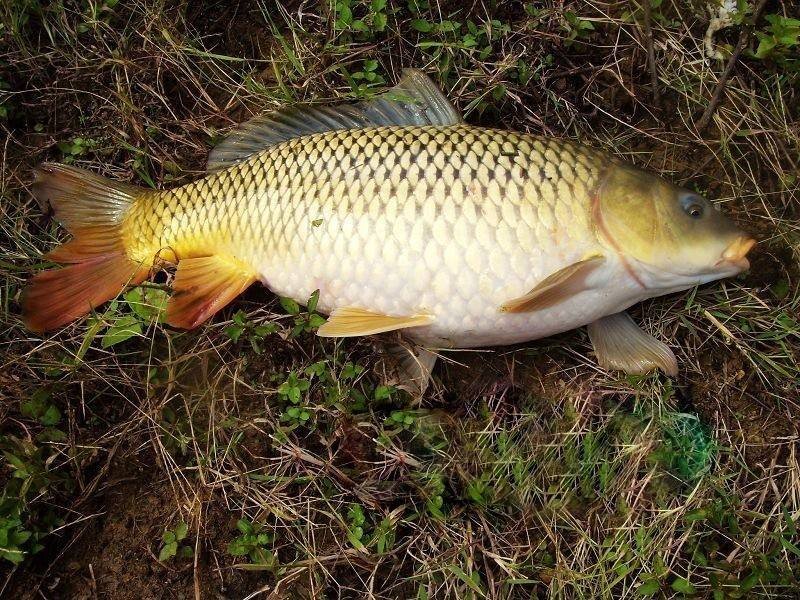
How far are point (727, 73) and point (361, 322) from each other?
1.48 meters

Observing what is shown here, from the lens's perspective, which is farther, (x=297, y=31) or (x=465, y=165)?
(x=297, y=31)

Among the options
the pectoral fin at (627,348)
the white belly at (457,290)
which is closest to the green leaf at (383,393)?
the white belly at (457,290)

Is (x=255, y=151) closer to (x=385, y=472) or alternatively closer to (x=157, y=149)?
(x=157, y=149)

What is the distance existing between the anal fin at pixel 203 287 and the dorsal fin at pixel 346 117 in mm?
365

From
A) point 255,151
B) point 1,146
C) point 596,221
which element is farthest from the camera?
point 1,146

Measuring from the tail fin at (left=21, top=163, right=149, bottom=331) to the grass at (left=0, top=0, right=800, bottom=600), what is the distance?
81 mm

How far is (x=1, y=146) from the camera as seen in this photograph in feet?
7.20

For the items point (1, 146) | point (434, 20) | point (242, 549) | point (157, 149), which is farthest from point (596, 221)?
point (1, 146)

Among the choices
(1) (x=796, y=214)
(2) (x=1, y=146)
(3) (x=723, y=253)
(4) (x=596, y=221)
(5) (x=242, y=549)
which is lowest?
(5) (x=242, y=549)

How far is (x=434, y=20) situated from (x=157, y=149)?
3.58ft

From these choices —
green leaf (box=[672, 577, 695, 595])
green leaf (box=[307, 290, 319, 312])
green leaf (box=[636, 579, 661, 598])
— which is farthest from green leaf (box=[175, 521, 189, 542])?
green leaf (box=[672, 577, 695, 595])

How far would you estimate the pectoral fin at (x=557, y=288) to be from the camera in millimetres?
1683

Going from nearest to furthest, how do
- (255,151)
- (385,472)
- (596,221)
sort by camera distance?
(596,221)
(385,472)
(255,151)

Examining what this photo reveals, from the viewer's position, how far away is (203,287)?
6.29ft
